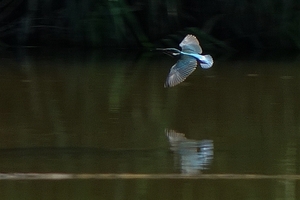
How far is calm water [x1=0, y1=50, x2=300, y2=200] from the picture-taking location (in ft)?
14.1

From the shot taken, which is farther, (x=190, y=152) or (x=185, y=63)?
(x=185, y=63)

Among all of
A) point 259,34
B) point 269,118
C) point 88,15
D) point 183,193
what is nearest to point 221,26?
point 259,34

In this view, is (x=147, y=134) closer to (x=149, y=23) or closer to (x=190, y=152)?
(x=190, y=152)

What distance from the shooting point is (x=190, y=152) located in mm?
5043

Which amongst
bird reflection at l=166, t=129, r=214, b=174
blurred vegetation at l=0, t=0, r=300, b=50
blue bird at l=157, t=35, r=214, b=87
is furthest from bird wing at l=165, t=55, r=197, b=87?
blurred vegetation at l=0, t=0, r=300, b=50

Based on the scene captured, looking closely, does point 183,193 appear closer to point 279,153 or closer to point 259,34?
point 279,153

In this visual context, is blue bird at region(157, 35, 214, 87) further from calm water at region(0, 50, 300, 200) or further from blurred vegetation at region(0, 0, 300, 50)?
blurred vegetation at region(0, 0, 300, 50)

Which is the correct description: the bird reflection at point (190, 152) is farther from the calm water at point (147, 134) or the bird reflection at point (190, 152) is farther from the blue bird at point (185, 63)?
the blue bird at point (185, 63)

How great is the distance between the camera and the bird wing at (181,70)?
215 inches

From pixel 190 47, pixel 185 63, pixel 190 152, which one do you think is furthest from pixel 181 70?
pixel 190 152

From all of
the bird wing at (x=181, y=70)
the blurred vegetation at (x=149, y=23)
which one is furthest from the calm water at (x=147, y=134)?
the blurred vegetation at (x=149, y=23)

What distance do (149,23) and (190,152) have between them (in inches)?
266

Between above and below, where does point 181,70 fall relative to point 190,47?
below

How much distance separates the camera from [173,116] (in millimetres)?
6191
